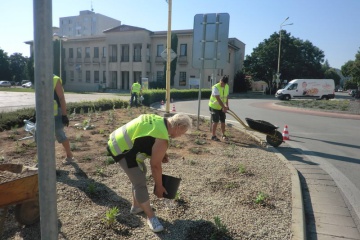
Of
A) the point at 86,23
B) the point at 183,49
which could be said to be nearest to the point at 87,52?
the point at 183,49

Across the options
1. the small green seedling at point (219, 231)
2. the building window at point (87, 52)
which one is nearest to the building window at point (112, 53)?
the building window at point (87, 52)

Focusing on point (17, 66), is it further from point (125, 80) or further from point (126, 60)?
point (126, 60)

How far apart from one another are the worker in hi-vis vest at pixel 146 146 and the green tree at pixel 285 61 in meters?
52.1

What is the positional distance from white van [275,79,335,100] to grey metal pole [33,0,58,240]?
3400 centimetres

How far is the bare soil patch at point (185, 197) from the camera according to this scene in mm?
3121

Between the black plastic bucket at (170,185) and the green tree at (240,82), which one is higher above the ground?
the green tree at (240,82)

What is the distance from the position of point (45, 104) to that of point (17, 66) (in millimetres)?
94523

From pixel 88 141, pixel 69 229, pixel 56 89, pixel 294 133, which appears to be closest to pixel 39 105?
pixel 69 229

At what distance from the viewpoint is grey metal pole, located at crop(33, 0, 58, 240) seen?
158cm

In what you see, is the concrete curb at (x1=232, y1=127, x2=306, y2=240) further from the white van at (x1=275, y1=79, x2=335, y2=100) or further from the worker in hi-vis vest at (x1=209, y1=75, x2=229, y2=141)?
the white van at (x1=275, y1=79, x2=335, y2=100)

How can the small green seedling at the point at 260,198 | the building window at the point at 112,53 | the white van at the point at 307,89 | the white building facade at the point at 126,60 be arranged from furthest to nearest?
1. the building window at the point at 112,53
2. the white building facade at the point at 126,60
3. the white van at the point at 307,89
4. the small green seedling at the point at 260,198

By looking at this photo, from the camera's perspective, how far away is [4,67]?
3068 inches

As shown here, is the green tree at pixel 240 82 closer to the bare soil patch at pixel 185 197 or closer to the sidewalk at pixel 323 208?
the bare soil patch at pixel 185 197

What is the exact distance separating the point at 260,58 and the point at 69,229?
53499 mm
